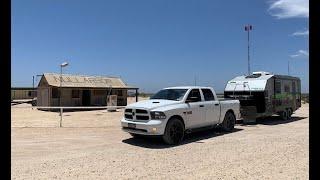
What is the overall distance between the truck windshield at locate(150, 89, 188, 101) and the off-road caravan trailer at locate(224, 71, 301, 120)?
6356 mm

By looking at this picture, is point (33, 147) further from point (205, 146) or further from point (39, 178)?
point (205, 146)

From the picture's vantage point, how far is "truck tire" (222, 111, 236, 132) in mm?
15024

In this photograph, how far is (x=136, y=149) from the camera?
1065 cm

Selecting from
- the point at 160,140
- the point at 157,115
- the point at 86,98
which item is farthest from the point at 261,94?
the point at 86,98

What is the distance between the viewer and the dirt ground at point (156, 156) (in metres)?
7.37

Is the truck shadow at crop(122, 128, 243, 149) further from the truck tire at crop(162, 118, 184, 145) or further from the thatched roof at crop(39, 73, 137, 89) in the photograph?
the thatched roof at crop(39, 73, 137, 89)

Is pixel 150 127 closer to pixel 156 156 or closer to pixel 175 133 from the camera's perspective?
pixel 175 133

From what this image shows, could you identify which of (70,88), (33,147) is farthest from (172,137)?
(70,88)

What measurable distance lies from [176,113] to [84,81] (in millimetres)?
24184

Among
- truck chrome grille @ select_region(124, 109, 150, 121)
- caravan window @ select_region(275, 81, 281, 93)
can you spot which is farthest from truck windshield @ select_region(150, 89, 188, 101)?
caravan window @ select_region(275, 81, 281, 93)

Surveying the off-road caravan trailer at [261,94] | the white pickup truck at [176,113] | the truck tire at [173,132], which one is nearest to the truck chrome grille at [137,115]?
the white pickup truck at [176,113]

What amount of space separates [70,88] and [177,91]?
21.1 m

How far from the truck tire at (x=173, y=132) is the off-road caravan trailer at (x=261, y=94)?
24.1 feet

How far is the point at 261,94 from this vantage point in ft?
60.4
